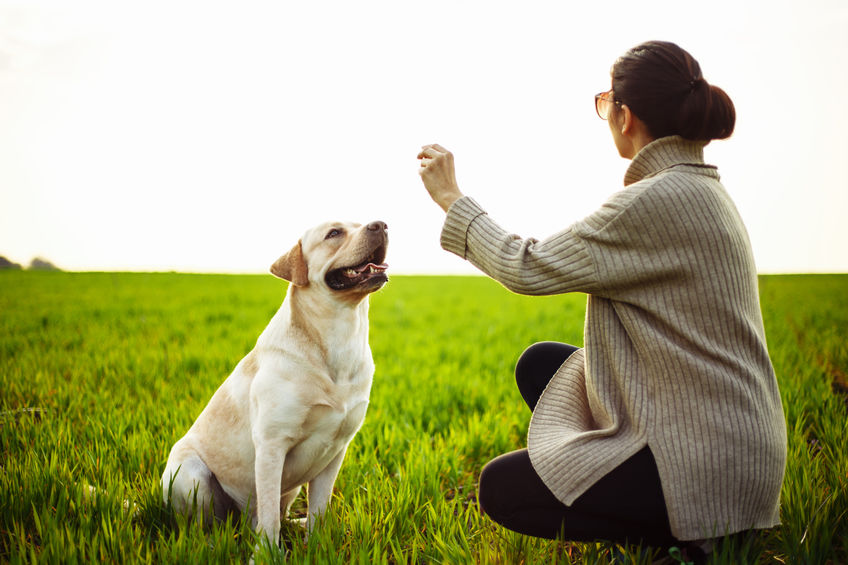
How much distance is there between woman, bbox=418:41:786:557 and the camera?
1974 mm

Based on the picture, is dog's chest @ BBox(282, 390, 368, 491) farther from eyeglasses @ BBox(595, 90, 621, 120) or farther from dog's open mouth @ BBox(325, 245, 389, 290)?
eyeglasses @ BBox(595, 90, 621, 120)

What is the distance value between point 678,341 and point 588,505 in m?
0.73

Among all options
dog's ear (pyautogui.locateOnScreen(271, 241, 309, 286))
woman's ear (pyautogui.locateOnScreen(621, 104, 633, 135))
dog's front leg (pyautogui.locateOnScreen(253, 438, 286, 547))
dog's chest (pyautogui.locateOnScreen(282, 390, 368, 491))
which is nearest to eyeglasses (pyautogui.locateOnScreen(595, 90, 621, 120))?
woman's ear (pyautogui.locateOnScreen(621, 104, 633, 135))

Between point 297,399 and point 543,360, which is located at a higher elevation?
point 543,360

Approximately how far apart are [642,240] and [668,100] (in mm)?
580

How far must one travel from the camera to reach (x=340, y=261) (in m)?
2.90

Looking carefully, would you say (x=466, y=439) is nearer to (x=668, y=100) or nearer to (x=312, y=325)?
(x=312, y=325)

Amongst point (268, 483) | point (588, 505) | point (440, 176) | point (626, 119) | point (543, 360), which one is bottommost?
point (268, 483)

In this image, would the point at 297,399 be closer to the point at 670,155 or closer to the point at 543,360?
the point at 543,360

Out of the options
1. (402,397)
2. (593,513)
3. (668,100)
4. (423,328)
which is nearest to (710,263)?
(668,100)

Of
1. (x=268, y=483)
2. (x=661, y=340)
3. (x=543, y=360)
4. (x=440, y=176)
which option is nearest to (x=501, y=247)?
(x=440, y=176)

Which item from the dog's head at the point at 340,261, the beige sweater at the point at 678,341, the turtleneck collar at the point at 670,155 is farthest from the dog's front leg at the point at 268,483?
the turtleneck collar at the point at 670,155

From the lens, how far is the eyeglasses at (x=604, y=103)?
91.1 inches

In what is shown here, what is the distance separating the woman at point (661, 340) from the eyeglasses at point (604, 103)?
0.23 feet
